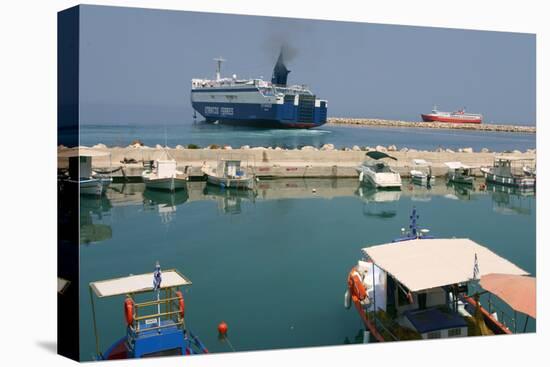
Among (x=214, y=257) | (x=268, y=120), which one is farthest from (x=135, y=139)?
(x=214, y=257)

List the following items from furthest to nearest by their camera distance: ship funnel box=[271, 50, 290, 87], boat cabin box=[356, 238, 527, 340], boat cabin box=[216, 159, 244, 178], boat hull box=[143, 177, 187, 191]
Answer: boat cabin box=[216, 159, 244, 178] < boat hull box=[143, 177, 187, 191] < ship funnel box=[271, 50, 290, 87] < boat cabin box=[356, 238, 527, 340]

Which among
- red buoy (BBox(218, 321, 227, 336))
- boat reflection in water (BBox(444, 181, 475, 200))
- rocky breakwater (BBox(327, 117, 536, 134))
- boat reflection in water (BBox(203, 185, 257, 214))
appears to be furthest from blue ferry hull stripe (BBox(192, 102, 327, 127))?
red buoy (BBox(218, 321, 227, 336))

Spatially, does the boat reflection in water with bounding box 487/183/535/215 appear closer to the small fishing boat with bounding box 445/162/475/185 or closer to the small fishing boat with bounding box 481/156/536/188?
the small fishing boat with bounding box 481/156/536/188

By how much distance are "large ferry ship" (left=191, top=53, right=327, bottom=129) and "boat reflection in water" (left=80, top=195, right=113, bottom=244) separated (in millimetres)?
3119

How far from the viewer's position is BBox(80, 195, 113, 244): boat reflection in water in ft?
38.2

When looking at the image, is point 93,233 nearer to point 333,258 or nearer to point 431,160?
point 333,258

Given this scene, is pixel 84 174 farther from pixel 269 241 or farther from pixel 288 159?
pixel 288 159

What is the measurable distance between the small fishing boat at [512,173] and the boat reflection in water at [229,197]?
22.6ft

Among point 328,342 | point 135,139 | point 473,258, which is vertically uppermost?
point 135,139

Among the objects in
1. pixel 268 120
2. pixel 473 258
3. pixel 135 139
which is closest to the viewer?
pixel 473 258

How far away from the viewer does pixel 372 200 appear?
55.6 ft

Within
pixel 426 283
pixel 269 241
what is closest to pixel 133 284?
pixel 426 283

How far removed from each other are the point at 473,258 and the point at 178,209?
382 inches

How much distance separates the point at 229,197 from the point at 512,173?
773 centimetres
